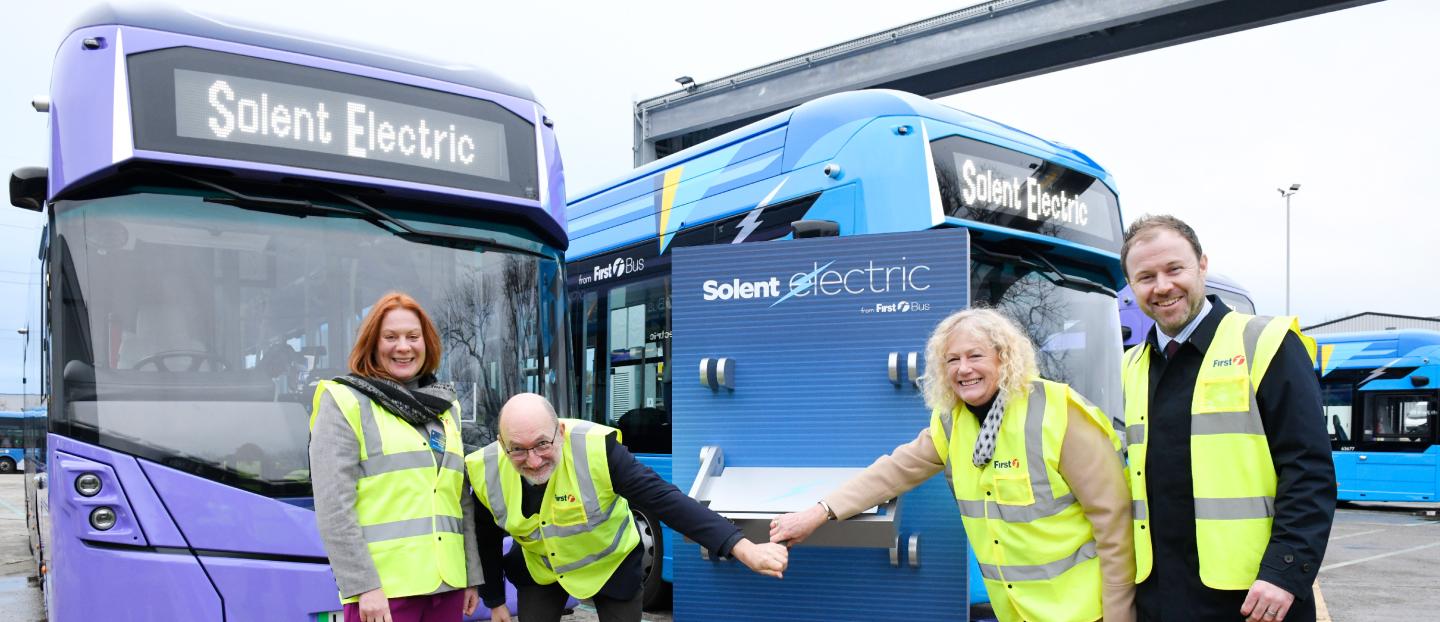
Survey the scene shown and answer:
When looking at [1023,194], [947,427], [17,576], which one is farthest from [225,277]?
[17,576]

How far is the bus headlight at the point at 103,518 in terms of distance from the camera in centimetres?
395

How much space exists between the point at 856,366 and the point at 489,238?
1.91 meters

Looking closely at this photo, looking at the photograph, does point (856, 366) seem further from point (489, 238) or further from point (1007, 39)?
point (1007, 39)

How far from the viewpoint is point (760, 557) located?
3.46m

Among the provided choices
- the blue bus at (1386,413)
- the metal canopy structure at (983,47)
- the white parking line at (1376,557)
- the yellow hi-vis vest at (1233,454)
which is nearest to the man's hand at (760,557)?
the yellow hi-vis vest at (1233,454)

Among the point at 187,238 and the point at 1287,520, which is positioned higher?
the point at 187,238

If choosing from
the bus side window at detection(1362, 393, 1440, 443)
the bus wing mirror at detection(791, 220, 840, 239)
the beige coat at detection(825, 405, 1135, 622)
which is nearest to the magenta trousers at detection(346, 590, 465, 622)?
the beige coat at detection(825, 405, 1135, 622)

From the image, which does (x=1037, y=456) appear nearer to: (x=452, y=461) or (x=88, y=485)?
(x=452, y=461)

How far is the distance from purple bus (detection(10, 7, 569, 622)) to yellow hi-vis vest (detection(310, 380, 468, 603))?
3.81 ft

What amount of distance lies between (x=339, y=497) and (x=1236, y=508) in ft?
8.12

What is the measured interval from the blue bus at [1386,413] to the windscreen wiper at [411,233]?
16633 millimetres

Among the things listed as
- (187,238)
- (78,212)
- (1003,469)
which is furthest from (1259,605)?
(78,212)

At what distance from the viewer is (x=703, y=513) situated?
137 inches

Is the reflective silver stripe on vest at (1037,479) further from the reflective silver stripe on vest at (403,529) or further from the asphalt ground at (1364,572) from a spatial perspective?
the asphalt ground at (1364,572)
